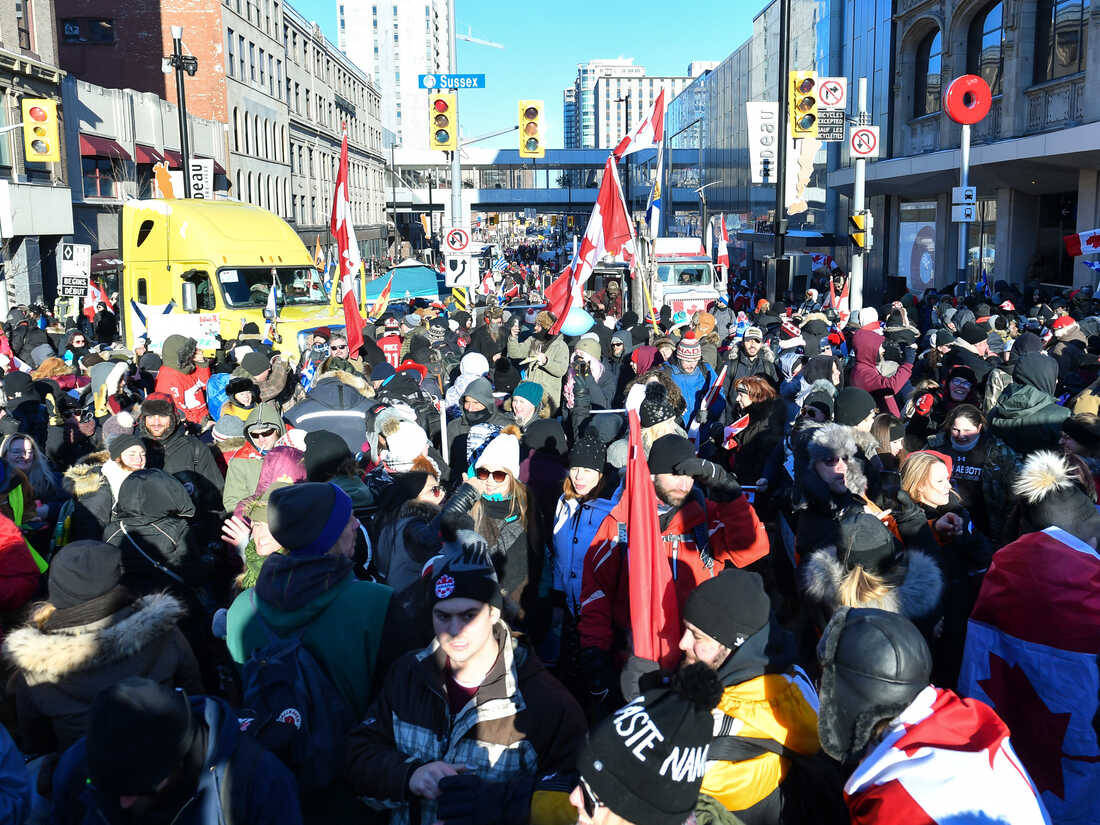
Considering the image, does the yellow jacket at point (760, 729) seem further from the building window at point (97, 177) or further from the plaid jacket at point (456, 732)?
the building window at point (97, 177)

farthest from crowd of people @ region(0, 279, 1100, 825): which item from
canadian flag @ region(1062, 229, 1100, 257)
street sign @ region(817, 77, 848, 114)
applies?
street sign @ region(817, 77, 848, 114)

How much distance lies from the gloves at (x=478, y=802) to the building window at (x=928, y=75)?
29.9m

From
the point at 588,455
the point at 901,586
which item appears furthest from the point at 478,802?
the point at 588,455

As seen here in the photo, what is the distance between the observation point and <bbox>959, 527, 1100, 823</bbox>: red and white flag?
3.08 meters

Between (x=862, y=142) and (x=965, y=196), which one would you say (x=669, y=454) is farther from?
(x=965, y=196)

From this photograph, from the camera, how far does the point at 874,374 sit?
825 cm

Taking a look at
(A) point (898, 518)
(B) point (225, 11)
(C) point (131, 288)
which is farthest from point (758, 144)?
(B) point (225, 11)

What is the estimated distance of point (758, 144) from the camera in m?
26.2

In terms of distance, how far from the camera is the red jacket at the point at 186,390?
8922 mm

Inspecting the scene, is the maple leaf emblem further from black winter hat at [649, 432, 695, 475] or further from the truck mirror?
the truck mirror

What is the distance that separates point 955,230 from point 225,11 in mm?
36945

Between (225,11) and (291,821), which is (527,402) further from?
(225,11)

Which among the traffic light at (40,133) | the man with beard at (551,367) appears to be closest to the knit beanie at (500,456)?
the man with beard at (551,367)

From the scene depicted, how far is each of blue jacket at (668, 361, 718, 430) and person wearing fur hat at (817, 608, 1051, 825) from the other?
571 cm
